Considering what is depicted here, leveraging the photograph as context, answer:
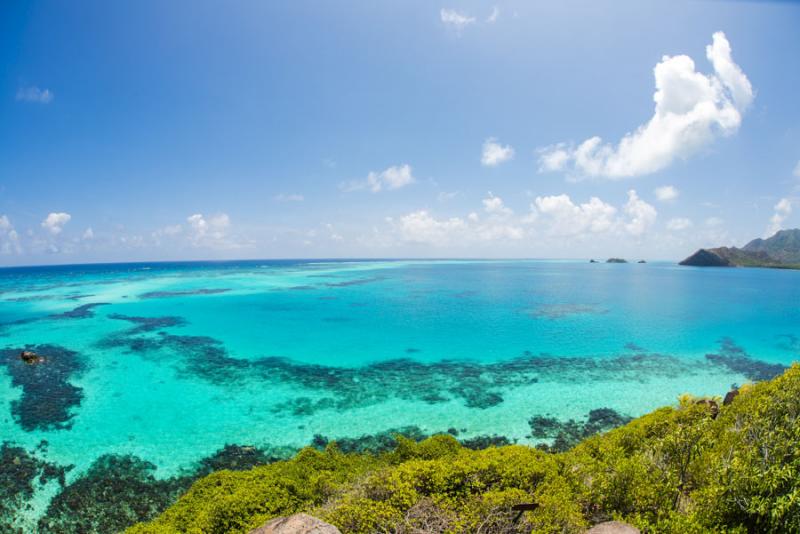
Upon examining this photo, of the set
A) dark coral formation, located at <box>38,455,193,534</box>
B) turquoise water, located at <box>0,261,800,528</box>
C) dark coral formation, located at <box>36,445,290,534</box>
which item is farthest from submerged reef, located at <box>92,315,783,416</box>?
dark coral formation, located at <box>38,455,193,534</box>

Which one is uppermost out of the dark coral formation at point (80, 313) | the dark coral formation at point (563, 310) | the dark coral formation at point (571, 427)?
the dark coral formation at point (563, 310)

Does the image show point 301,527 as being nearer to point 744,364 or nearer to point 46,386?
point 46,386

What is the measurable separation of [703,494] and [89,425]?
105 ft

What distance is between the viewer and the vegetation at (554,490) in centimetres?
831

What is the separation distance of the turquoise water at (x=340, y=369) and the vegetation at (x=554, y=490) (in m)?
8.33

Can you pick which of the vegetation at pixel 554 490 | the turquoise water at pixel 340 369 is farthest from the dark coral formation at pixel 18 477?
the vegetation at pixel 554 490

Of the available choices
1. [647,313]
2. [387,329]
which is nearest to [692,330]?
[647,313]

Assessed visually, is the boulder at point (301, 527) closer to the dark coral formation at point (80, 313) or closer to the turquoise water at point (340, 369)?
the turquoise water at point (340, 369)

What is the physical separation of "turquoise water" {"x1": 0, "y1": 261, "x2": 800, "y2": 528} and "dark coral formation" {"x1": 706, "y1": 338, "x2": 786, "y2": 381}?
22 centimetres

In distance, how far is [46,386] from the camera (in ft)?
92.4

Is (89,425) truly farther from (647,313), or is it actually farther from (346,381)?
(647,313)

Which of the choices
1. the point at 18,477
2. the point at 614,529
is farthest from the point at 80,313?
the point at 614,529

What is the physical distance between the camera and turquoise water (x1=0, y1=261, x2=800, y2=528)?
866 inches

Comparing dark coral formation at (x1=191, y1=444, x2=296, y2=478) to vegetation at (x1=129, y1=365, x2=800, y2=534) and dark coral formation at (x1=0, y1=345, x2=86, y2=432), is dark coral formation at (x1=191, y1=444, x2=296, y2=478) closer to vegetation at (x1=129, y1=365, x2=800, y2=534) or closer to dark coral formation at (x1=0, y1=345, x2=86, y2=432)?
vegetation at (x1=129, y1=365, x2=800, y2=534)
